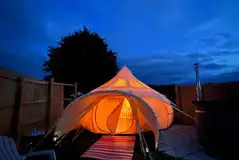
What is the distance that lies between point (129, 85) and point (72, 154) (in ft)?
7.85

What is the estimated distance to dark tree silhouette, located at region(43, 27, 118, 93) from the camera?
356 inches

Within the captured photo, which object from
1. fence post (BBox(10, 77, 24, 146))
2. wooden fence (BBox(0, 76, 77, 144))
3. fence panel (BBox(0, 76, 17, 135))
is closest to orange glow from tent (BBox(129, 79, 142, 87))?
wooden fence (BBox(0, 76, 77, 144))

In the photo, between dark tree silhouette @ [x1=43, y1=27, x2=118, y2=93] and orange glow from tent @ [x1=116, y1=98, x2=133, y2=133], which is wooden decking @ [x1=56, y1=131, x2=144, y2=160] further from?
dark tree silhouette @ [x1=43, y1=27, x2=118, y2=93]

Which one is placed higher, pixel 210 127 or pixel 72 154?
pixel 210 127

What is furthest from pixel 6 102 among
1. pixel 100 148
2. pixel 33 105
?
pixel 100 148

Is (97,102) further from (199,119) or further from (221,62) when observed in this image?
(221,62)

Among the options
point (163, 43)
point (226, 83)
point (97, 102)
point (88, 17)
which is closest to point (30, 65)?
point (88, 17)

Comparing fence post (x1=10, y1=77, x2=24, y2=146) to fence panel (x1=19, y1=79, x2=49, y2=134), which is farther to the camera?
fence panel (x1=19, y1=79, x2=49, y2=134)

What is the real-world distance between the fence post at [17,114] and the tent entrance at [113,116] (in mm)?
2444

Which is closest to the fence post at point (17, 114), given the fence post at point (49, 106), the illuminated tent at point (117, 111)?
the fence post at point (49, 106)

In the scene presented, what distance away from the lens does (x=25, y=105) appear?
3.57 metres

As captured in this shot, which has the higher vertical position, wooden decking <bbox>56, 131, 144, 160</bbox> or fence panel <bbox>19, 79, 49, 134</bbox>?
fence panel <bbox>19, 79, 49, 134</bbox>

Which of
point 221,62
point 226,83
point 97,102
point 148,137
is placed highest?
point 221,62

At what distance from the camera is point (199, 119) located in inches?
133
